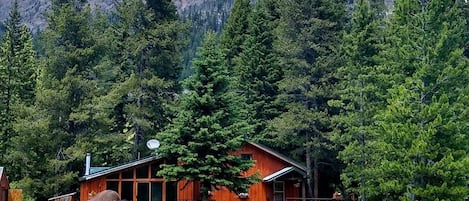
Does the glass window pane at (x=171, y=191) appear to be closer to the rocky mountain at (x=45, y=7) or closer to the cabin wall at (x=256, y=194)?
the cabin wall at (x=256, y=194)

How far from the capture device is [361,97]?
2508 cm

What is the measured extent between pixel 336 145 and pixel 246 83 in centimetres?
666

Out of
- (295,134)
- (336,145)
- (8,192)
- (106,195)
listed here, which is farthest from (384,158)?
(106,195)

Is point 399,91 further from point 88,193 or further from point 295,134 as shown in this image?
point 88,193

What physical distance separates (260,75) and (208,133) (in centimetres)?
1020

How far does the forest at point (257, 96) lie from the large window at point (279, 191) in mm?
2526

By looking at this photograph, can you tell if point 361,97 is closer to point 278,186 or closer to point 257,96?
point 278,186

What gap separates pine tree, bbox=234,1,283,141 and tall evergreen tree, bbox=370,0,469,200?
30.8ft

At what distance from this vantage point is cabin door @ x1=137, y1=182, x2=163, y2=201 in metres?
25.5

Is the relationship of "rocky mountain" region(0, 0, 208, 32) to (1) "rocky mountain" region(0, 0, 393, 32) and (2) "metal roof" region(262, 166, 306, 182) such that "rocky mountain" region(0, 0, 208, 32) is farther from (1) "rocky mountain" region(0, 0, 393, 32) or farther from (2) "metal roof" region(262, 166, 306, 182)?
(2) "metal roof" region(262, 166, 306, 182)

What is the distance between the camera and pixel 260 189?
2648cm

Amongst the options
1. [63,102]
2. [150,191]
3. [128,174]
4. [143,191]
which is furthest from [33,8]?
[150,191]

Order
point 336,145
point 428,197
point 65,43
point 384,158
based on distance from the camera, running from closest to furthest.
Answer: point 428,197, point 384,158, point 336,145, point 65,43

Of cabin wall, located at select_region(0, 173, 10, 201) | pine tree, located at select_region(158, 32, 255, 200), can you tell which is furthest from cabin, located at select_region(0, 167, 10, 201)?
pine tree, located at select_region(158, 32, 255, 200)
